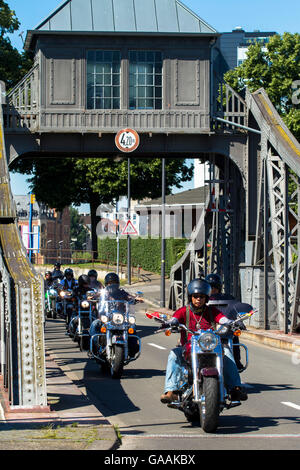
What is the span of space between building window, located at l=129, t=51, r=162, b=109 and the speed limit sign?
897 mm

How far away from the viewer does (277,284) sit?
20.3 metres

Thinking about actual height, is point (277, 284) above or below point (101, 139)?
below

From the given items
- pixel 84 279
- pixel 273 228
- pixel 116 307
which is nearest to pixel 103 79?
pixel 273 228

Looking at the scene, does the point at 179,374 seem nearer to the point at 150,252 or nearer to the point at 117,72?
the point at 117,72

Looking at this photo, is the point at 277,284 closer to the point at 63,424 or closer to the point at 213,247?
the point at 213,247

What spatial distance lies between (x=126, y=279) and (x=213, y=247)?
24.7 m

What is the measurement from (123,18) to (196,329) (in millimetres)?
16161

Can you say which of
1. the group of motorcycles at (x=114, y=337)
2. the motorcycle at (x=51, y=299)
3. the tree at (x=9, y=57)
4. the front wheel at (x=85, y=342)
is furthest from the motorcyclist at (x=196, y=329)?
the tree at (x=9, y=57)

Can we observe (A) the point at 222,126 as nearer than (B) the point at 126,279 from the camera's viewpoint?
Yes

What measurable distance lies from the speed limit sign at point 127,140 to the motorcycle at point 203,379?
1429 centimetres

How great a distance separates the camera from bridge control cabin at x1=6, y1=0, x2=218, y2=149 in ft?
77.3

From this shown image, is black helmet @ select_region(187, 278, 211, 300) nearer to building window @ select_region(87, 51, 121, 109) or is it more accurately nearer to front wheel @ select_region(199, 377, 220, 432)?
front wheel @ select_region(199, 377, 220, 432)

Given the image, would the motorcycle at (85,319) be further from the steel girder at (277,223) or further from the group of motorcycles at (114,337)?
the steel girder at (277,223)

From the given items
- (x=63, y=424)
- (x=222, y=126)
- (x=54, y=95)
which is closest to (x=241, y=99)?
(x=222, y=126)
